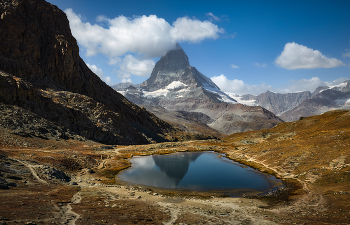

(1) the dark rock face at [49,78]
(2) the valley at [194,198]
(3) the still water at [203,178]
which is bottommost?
(3) the still water at [203,178]

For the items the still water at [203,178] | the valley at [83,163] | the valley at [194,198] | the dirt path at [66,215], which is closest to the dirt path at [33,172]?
the valley at [194,198]

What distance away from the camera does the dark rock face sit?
298 ft

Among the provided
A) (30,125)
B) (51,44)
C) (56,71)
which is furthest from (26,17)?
(30,125)

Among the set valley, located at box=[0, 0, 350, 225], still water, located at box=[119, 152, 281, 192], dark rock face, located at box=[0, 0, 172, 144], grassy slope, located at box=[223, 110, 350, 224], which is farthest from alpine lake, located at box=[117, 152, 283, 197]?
dark rock face, located at box=[0, 0, 172, 144]

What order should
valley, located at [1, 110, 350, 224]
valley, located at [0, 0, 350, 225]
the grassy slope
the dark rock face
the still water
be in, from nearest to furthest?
valley, located at [1, 110, 350, 224] → valley, located at [0, 0, 350, 225] → the grassy slope → the still water → the dark rock face

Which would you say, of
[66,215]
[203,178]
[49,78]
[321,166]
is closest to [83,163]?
[203,178]

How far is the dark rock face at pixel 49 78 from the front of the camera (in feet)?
298

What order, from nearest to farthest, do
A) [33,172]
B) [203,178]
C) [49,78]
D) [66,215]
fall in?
[66,215] < [33,172] < [203,178] < [49,78]

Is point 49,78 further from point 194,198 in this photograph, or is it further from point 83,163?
point 194,198

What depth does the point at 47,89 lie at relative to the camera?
10756 centimetres

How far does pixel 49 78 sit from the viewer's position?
11619 centimetres

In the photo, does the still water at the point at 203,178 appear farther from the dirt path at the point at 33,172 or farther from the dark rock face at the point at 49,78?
the dark rock face at the point at 49,78

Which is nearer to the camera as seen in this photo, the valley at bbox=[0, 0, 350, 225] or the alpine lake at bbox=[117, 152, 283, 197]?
the valley at bbox=[0, 0, 350, 225]

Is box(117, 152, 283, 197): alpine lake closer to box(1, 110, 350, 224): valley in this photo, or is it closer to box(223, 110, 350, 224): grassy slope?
box(1, 110, 350, 224): valley
